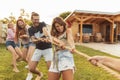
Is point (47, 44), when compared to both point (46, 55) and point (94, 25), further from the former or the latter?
point (94, 25)

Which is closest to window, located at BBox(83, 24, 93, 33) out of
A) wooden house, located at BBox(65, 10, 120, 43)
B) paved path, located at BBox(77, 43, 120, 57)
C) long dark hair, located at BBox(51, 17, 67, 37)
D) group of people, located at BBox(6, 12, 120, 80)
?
wooden house, located at BBox(65, 10, 120, 43)

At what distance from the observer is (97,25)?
110ft

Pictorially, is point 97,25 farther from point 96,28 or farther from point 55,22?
point 55,22

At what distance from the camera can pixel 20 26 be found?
29.0 ft

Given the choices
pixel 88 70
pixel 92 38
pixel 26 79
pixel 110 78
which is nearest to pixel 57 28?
pixel 26 79

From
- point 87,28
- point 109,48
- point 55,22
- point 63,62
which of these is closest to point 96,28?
point 87,28

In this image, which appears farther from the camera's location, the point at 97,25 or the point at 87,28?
the point at 97,25

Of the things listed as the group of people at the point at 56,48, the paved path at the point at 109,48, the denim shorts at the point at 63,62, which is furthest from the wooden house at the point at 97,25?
the denim shorts at the point at 63,62

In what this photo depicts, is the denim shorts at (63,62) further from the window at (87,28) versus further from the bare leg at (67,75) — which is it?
the window at (87,28)

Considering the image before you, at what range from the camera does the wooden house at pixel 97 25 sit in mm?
29016

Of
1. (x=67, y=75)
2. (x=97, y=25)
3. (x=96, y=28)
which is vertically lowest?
(x=67, y=75)

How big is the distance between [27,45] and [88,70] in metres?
2.66

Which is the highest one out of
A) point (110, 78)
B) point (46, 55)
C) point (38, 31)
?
Result: point (38, 31)

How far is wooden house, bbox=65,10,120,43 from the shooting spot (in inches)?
1142
